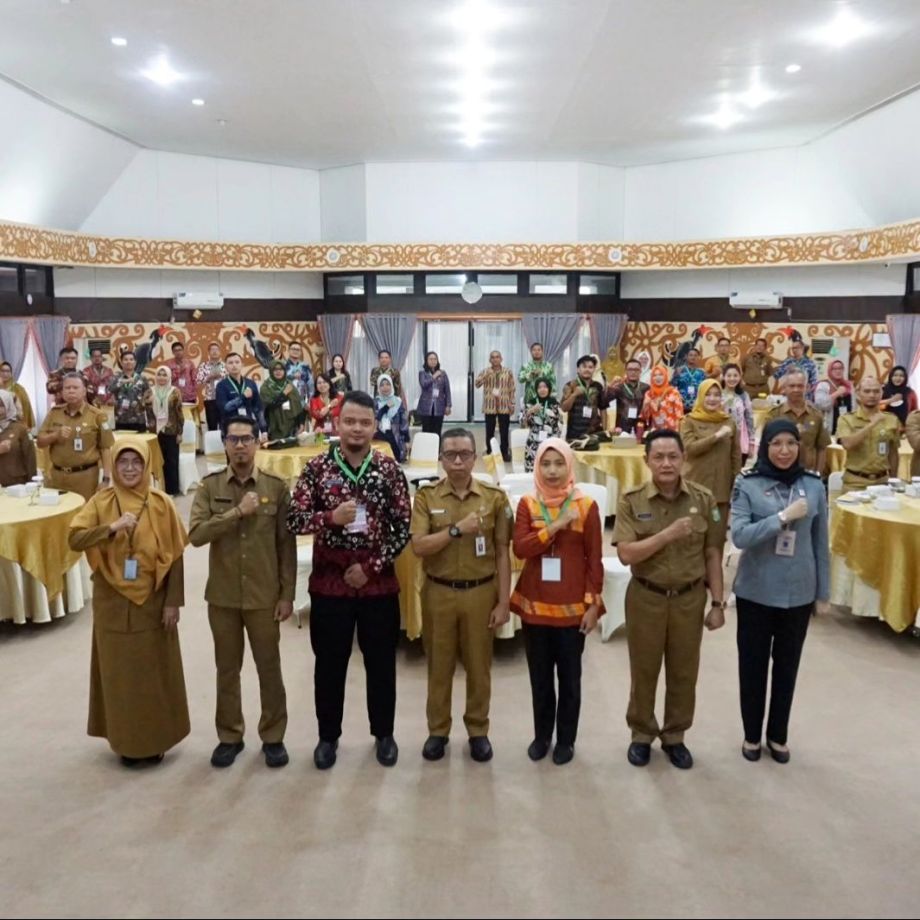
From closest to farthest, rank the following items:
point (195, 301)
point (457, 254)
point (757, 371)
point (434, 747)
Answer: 1. point (434, 747)
2. point (757, 371)
3. point (195, 301)
4. point (457, 254)

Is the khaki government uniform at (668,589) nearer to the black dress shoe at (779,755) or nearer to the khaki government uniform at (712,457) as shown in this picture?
the black dress shoe at (779,755)

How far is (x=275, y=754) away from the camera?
3809mm

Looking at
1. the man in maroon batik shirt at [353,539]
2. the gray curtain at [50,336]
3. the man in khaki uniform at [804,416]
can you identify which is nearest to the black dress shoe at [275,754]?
the man in maroon batik shirt at [353,539]

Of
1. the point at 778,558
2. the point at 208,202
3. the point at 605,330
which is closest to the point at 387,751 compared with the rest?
the point at 778,558

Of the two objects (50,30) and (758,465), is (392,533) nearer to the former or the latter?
(758,465)

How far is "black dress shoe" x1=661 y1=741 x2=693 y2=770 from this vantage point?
3793mm

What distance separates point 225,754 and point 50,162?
928cm

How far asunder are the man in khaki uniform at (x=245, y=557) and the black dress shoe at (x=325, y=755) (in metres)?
0.16

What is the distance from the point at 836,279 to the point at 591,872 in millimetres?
11259

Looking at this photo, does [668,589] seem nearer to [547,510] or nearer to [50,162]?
[547,510]

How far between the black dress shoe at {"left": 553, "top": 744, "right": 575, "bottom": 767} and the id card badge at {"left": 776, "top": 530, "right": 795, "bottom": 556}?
1.21 meters

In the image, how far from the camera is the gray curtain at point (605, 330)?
47.8 ft

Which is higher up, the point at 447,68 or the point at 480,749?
the point at 447,68

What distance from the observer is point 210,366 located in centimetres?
1313
